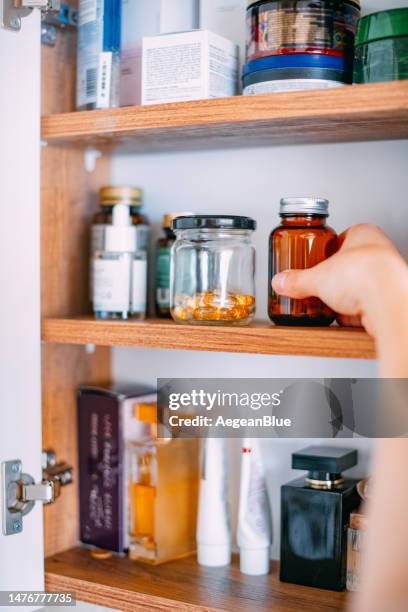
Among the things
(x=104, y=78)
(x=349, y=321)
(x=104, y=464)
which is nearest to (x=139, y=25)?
(x=104, y=78)

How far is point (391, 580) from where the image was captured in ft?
2.04

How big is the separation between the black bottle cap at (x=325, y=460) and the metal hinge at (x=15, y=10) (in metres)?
0.59

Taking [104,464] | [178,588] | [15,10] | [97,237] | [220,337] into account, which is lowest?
[178,588]

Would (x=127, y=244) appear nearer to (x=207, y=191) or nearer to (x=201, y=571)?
(x=207, y=191)

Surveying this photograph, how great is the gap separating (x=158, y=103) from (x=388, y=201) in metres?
0.29

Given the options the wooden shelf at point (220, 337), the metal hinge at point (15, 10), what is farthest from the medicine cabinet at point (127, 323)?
the metal hinge at point (15, 10)

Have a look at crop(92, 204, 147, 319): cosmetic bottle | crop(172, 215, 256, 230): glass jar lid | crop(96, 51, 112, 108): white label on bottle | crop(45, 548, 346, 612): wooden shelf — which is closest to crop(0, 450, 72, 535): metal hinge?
crop(45, 548, 346, 612): wooden shelf

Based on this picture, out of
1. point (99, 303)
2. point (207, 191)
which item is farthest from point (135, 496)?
point (207, 191)

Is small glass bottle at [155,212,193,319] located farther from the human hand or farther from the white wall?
the human hand

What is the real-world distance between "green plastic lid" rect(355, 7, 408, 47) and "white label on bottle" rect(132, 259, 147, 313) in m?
0.39

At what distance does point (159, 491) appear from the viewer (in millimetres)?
1070

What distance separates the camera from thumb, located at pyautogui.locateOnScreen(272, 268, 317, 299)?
84 centimetres

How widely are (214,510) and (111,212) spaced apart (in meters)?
0.41

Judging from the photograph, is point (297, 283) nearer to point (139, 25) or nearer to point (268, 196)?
point (268, 196)
